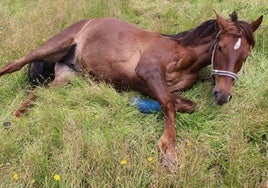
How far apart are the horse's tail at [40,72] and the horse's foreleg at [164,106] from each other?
1.34m

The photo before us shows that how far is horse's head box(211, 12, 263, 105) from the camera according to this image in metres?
3.72

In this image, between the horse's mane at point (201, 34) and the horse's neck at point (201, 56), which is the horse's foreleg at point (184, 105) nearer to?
the horse's neck at point (201, 56)

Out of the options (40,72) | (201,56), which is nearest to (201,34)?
(201,56)

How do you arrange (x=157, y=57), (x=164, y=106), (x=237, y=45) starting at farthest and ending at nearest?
1. (x=157, y=57)
2. (x=164, y=106)
3. (x=237, y=45)

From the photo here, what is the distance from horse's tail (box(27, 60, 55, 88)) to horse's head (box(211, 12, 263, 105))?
2.06 m

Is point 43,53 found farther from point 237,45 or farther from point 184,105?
point 237,45

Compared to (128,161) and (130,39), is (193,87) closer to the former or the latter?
(130,39)

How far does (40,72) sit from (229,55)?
7.74 ft

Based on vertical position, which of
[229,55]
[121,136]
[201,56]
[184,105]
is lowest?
[184,105]

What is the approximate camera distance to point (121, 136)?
3.58 meters

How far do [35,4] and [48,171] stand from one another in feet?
14.1

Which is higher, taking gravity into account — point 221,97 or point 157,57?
point 157,57

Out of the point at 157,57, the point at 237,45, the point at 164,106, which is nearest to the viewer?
A: the point at 237,45

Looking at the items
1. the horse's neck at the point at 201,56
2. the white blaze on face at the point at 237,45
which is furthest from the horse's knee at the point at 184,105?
the white blaze on face at the point at 237,45
